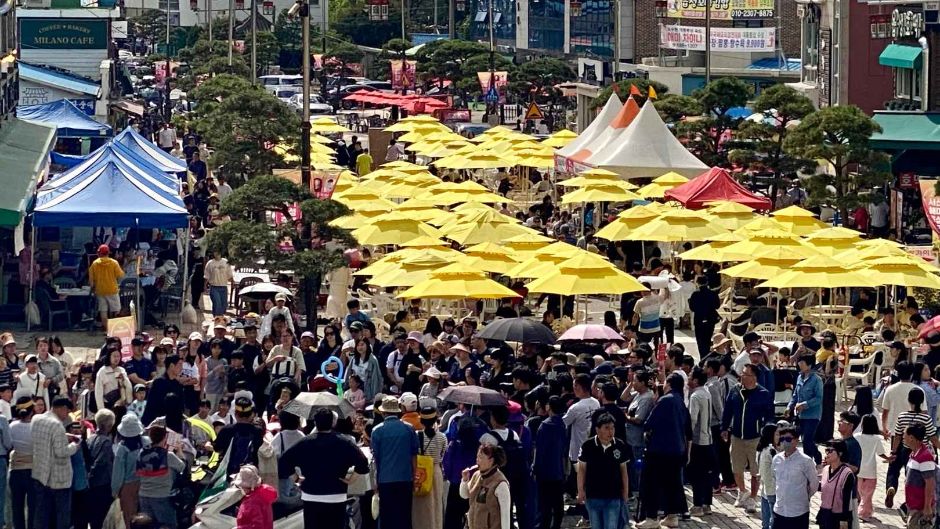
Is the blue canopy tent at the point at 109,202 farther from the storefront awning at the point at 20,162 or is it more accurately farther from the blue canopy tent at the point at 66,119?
the blue canopy tent at the point at 66,119

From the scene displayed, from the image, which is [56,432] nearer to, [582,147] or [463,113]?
[582,147]

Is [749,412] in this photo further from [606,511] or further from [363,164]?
[363,164]

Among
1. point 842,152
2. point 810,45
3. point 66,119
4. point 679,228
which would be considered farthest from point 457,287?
point 810,45

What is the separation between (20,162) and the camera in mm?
32812

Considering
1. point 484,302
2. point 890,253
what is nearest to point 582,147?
point 484,302

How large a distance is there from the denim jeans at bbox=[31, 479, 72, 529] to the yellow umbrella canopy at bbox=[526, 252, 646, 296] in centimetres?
999

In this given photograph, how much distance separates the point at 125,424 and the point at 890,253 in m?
13.5

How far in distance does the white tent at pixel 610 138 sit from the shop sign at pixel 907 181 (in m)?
5.51

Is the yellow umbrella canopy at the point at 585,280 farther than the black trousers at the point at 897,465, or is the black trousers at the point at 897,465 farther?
the yellow umbrella canopy at the point at 585,280

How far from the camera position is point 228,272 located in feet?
96.6

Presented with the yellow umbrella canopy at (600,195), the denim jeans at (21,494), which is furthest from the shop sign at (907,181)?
the denim jeans at (21,494)

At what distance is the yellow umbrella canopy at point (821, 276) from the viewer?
81.1ft

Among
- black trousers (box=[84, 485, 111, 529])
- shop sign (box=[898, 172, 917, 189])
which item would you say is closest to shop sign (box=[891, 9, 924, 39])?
shop sign (box=[898, 172, 917, 189])

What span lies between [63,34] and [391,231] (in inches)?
1098
